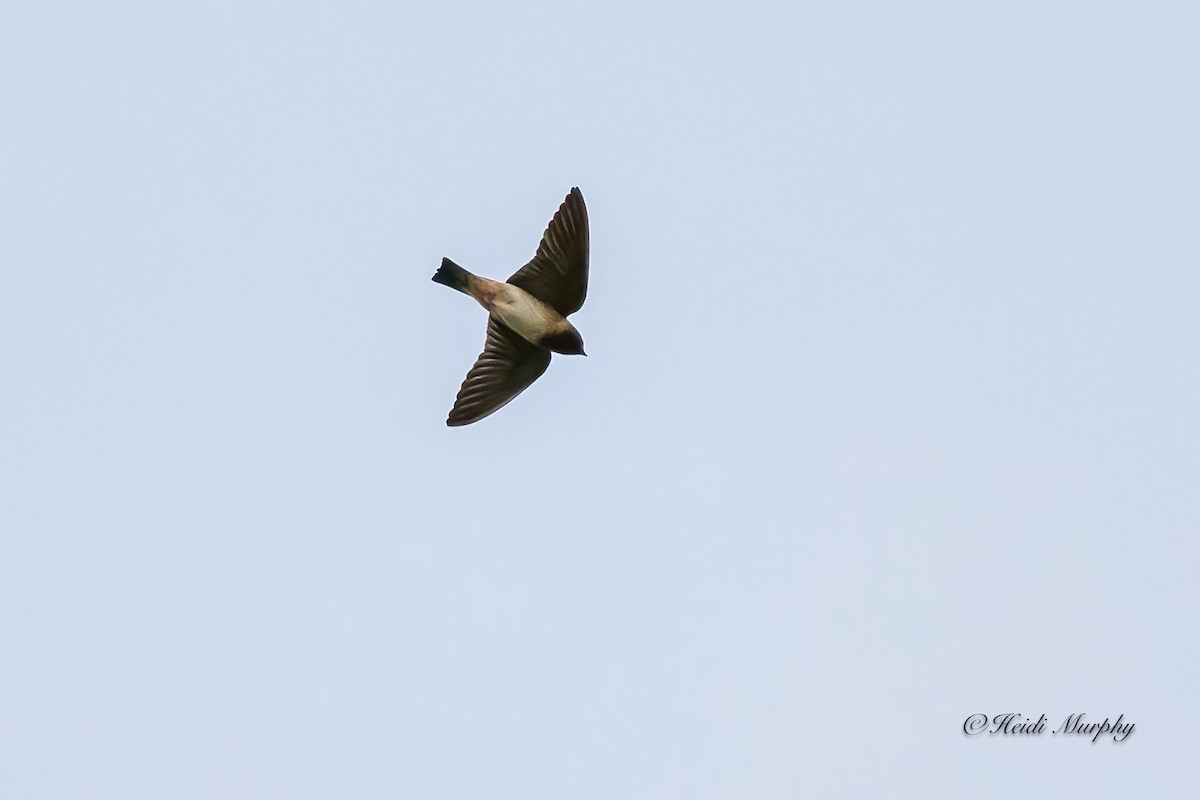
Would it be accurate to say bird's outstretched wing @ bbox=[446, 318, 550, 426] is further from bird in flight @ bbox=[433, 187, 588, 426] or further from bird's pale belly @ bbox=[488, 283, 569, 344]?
bird's pale belly @ bbox=[488, 283, 569, 344]

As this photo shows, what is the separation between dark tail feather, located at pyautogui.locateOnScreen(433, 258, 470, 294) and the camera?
11.7 metres

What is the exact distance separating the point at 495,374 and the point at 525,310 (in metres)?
0.78

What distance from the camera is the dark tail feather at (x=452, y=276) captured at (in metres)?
11.7

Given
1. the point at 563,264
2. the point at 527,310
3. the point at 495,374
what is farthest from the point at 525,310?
the point at 495,374

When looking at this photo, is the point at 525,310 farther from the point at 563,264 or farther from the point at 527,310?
the point at 563,264

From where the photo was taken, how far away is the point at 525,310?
11578 mm

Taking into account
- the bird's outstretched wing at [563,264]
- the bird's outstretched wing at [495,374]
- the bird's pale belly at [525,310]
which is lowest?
the bird's outstretched wing at [495,374]

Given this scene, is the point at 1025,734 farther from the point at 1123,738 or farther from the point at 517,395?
the point at 517,395

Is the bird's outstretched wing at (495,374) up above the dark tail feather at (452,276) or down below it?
below

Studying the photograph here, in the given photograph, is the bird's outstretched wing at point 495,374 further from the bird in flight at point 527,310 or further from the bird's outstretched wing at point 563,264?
the bird's outstretched wing at point 563,264

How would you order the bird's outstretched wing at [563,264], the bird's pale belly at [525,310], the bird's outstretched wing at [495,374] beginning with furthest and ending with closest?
1. the bird's outstretched wing at [495,374]
2. the bird's pale belly at [525,310]
3. the bird's outstretched wing at [563,264]

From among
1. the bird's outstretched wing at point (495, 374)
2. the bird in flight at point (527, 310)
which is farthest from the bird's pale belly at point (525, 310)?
the bird's outstretched wing at point (495, 374)

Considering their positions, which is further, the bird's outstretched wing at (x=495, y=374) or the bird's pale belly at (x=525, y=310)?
the bird's outstretched wing at (x=495, y=374)

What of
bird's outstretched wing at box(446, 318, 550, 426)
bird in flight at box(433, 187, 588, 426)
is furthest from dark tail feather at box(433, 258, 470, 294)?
bird's outstretched wing at box(446, 318, 550, 426)
